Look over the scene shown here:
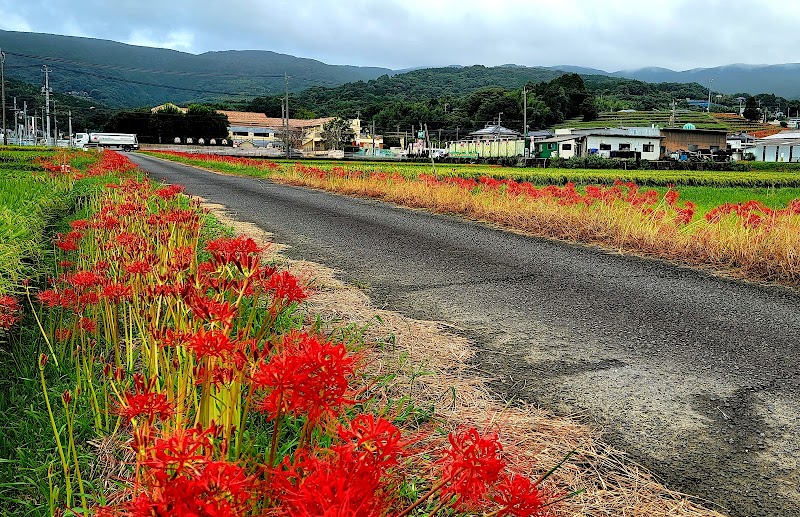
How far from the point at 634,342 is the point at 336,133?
299ft

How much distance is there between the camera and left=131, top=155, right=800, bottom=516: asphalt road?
2613 millimetres

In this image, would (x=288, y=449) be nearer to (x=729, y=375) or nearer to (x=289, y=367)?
(x=289, y=367)

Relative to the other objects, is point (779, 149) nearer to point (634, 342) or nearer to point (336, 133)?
point (336, 133)

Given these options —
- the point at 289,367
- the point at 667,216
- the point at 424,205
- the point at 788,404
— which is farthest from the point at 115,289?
the point at 424,205

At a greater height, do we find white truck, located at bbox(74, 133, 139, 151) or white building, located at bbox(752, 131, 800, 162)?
white truck, located at bbox(74, 133, 139, 151)

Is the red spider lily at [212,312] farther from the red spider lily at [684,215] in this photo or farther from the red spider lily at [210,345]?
the red spider lily at [684,215]

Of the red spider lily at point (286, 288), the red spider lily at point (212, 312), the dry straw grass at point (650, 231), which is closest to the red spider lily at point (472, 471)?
the red spider lily at point (212, 312)

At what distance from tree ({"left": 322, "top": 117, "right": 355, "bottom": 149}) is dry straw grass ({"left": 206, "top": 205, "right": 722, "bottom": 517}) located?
90.7 m

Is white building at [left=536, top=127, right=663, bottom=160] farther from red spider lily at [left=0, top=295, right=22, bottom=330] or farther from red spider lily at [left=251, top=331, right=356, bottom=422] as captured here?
red spider lily at [left=251, top=331, right=356, bottom=422]

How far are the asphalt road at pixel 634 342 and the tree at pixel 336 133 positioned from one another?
8655cm

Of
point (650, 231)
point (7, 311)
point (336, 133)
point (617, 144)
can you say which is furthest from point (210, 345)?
point (336, 133)

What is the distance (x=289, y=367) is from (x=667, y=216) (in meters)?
8.30

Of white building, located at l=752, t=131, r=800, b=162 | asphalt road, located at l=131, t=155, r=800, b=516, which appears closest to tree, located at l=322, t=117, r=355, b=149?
white building, located at l=752, t=131, r=800, b=162

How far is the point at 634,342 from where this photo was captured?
4.18 meters
